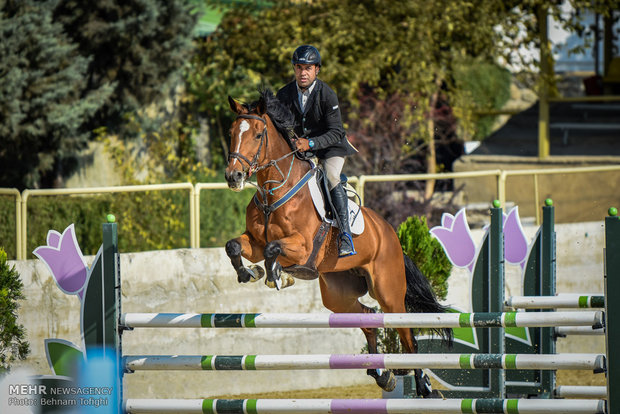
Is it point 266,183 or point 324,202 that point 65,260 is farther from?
point 324,202

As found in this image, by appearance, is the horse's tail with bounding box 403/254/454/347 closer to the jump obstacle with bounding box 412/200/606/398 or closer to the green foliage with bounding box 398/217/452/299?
the jump obstacle with bounding box 412/200/606/398

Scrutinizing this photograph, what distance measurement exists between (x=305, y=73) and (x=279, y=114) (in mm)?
317

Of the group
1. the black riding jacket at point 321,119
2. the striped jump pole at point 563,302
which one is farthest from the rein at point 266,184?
the striped jump pole at point 563,302

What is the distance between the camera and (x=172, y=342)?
8.34 m

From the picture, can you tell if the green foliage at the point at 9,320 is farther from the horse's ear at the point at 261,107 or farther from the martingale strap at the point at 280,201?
the horse's ear at the point at 261,107

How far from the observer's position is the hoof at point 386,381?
6352 mm

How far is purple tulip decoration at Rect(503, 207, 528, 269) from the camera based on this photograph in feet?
25.6

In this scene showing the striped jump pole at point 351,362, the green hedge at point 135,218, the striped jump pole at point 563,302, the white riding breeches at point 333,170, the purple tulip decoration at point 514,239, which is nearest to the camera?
the striped jump pole at point 351,362

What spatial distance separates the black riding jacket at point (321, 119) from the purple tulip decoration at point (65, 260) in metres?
1.68

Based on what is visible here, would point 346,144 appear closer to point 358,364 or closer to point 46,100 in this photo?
point 358,364

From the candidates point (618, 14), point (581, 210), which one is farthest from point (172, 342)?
point (618, 14)

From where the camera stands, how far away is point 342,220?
591cm

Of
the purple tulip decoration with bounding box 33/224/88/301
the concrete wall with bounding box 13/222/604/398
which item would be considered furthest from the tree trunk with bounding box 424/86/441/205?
the purple tulip decoration with bounding box 33/224/88/301

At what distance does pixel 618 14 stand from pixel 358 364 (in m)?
14.7
